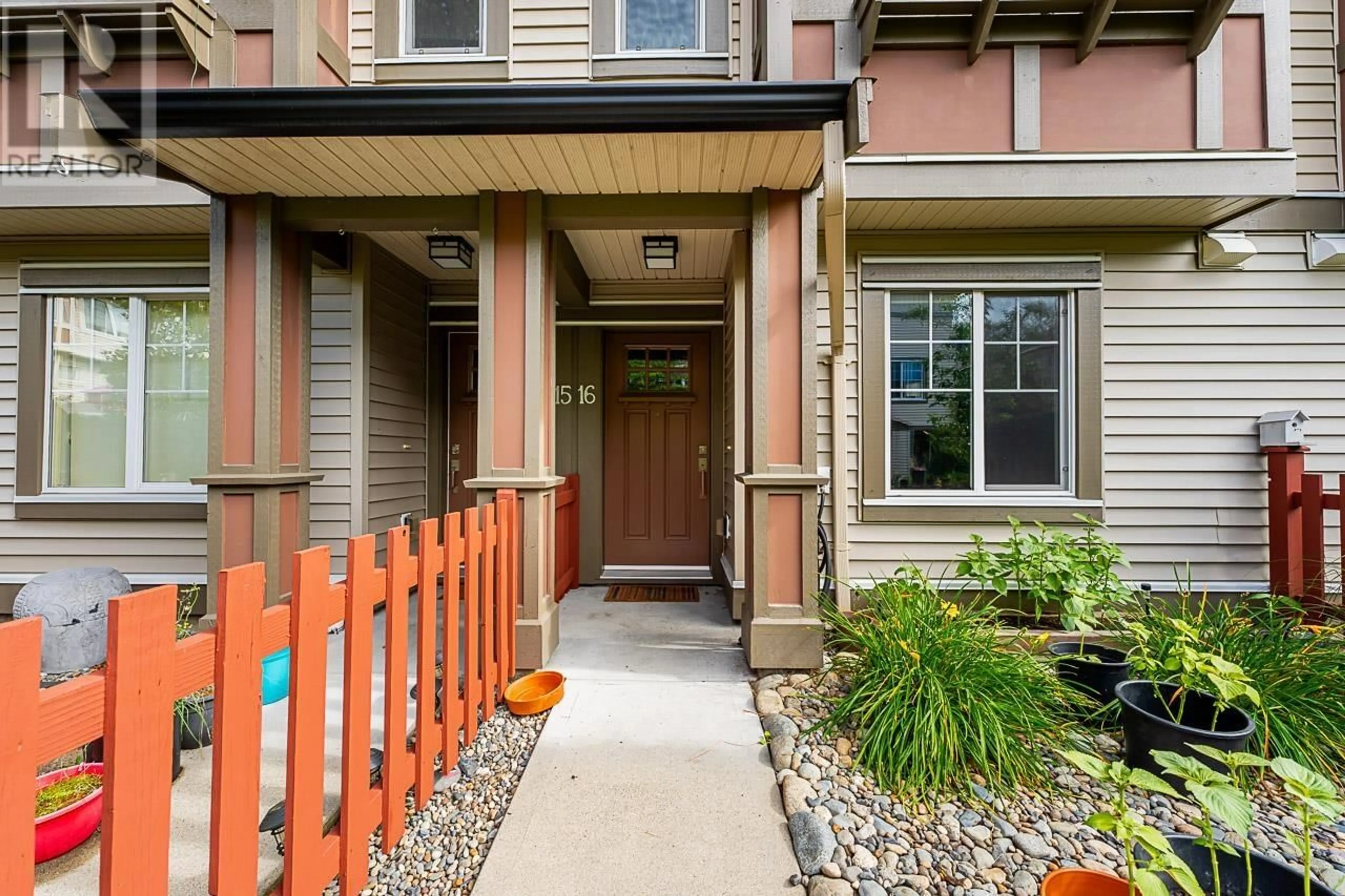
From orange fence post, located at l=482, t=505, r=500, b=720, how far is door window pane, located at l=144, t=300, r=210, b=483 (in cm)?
272

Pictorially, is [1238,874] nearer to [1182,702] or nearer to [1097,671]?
[1182,702]

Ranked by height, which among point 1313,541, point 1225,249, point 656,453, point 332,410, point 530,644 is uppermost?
point 1225,249

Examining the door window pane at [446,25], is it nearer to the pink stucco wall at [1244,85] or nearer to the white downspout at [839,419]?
the white downspout at [839,419]

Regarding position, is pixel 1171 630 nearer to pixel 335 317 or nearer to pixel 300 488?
pixel 300 488

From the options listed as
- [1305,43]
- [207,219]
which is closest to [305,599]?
[207,219]

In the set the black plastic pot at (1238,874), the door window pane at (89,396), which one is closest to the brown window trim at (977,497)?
the black plastic pot at (1238,874)

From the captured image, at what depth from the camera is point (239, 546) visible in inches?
120

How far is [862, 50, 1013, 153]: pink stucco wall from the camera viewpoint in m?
3.14

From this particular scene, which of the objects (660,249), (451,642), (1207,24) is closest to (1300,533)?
(1207,24)

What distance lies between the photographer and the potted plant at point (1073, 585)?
7.86 feet

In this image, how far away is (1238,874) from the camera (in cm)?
139

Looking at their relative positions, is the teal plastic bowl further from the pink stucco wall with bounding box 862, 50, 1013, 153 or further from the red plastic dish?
the pink stucco wall with bounding box 862, 50, 1013, 153

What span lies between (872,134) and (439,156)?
7.49 feet

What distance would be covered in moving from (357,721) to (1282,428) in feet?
15.8
